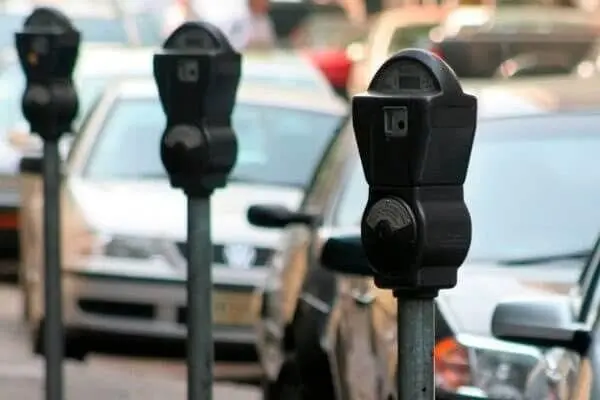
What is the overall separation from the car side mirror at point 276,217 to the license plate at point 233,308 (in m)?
1.78

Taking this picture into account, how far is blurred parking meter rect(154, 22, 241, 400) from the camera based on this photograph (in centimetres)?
609

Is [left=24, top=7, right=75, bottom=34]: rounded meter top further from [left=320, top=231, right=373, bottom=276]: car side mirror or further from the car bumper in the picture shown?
[left=320, top=231, right=373, bottom=276]: car side mirror

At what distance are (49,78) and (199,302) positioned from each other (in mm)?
1924

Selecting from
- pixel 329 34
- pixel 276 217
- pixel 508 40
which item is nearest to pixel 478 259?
pixel 276 217

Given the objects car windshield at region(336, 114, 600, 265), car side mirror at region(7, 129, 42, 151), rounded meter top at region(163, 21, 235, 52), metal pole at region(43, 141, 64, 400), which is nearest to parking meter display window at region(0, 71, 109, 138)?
car side mirror at region(7, 129, 42, 151)

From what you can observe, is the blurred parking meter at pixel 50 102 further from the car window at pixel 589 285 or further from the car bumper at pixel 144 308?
the car window at pixel 589 285

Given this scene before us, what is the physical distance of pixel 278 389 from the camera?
25.3 ft

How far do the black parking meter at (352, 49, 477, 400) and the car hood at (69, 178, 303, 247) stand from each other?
5957 millimetres

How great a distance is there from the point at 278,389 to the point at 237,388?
2112 mm

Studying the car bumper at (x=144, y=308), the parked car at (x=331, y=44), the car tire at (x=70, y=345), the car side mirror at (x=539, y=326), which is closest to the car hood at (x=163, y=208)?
the car bumper at (x=144, y=308)

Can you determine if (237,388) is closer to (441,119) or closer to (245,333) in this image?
(245,333)

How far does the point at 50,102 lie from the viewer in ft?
25.2

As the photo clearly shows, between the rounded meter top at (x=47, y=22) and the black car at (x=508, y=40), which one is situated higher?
the black car at (x=508, y=40)

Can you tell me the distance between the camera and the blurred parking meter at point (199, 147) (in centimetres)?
609
